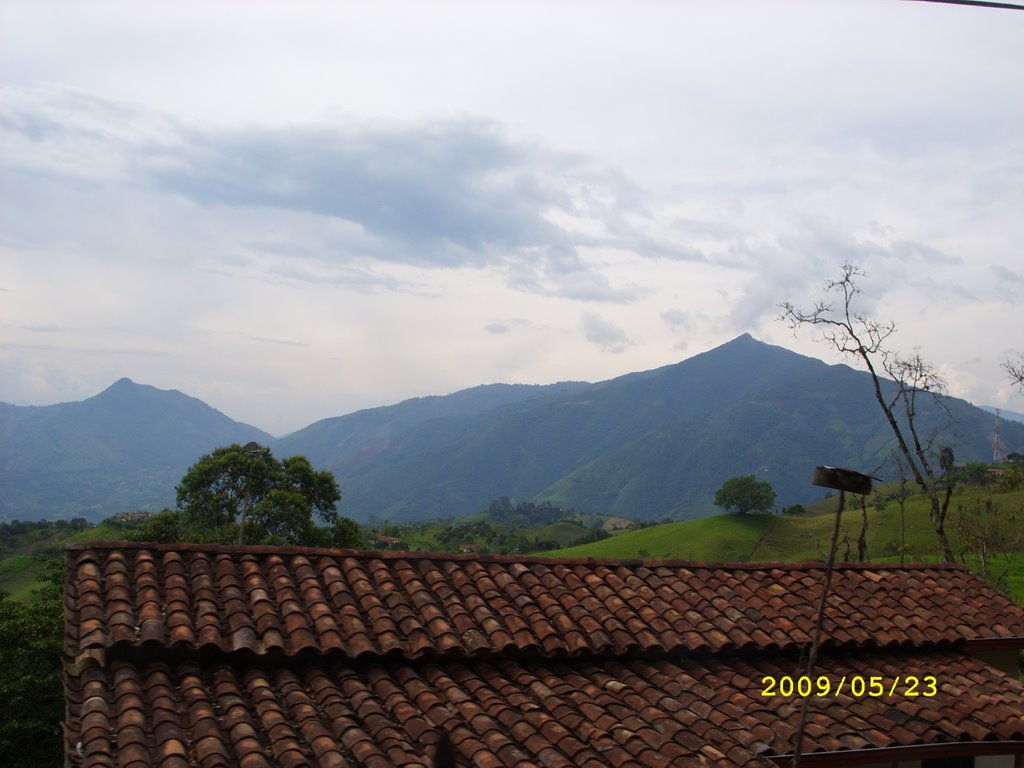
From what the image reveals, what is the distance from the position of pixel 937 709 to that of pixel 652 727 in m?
2.87

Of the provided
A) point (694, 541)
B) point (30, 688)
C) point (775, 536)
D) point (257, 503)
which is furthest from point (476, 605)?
point (694, 541)

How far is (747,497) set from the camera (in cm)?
7225

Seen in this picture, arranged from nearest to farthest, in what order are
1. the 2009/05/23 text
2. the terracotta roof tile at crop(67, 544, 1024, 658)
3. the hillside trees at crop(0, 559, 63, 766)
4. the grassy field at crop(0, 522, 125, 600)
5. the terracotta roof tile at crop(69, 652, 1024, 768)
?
the terracotta roof tile at crop(69, 652, 1024, 768) < the terracotta roof tile at crop(67, 544, 1024, 658) < the 2009/05/23 text < the hillside trees at crop(0, 559, 63, 766) < the grassy field at crop(0, 522, 125, 600)

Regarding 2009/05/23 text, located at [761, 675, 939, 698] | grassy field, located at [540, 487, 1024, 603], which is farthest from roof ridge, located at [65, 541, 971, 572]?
grassy field, located at [540, 487, 1024, 603]

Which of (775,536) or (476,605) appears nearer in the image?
(476,605)

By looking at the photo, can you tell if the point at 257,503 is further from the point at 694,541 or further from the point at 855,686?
the point at 694,541

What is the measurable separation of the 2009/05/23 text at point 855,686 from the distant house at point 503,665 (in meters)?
Result: 0.03

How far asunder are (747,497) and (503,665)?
223ft

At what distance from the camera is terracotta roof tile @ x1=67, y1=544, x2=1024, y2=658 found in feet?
23.0

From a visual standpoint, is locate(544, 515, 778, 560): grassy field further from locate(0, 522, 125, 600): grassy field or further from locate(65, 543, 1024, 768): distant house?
locate(65, 543, 1024, 768): distant house

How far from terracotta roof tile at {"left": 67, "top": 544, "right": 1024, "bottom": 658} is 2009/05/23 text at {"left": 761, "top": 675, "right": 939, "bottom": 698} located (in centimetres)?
44

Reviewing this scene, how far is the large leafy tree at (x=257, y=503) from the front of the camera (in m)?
32.2

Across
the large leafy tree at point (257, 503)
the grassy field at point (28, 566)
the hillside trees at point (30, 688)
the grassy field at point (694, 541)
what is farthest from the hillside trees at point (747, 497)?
the hillside trees at point (30, 688)

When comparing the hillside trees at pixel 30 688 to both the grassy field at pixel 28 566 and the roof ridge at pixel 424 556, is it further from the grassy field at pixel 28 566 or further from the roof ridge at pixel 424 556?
the grassy field at pixel 28 566
